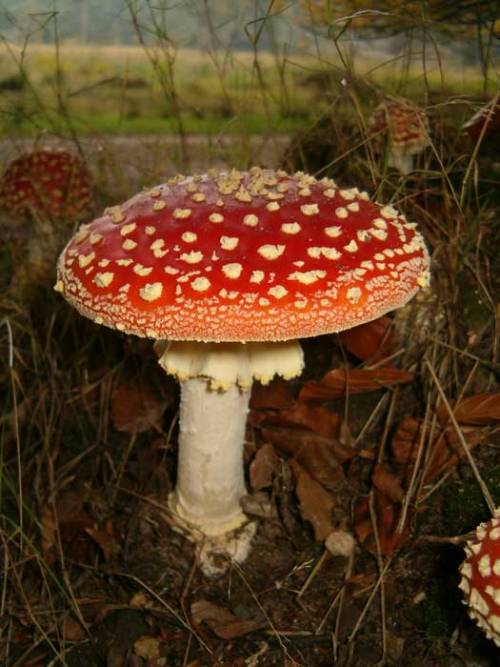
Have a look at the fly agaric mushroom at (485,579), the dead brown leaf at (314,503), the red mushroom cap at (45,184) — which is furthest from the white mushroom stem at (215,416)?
the red mushroom cap at (45,184)

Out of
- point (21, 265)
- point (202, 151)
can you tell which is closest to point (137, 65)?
point (202, 151)

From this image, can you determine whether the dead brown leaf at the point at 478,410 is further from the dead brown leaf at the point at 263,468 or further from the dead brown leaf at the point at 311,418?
the dead brown leaf at the point at 263,468

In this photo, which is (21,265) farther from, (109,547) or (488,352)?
(488,352)

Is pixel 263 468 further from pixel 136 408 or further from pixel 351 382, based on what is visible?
pixel 136 408

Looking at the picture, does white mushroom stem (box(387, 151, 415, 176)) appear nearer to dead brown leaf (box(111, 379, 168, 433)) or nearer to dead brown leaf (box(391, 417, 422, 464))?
dead brown leaf (box(391, 417, 422, 464))

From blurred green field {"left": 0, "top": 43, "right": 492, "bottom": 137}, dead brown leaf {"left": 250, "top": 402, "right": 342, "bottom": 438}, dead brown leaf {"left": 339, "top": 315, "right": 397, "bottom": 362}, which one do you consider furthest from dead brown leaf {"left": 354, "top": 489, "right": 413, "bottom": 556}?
blurred green field {"left": 0, "top": 43, "right": 492, "bottom": 137}

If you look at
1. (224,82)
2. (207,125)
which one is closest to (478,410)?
(207,125)
